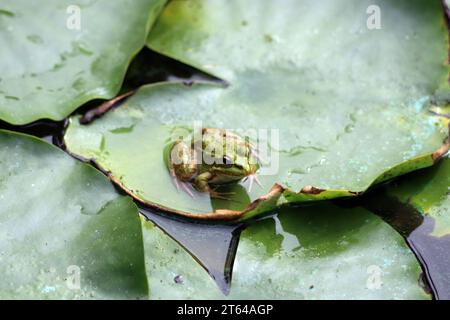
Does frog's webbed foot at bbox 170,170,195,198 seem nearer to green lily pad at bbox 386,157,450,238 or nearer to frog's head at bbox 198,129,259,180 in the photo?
frog's head at bbox 198,129,259,180

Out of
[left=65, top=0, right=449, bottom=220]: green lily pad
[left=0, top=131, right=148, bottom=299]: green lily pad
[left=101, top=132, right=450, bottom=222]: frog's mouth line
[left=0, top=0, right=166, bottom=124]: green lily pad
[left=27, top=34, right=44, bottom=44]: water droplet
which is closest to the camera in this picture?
[left=0, top=131, right=148, bottom=299]: green lily pad

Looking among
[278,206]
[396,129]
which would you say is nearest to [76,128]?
[278,206]

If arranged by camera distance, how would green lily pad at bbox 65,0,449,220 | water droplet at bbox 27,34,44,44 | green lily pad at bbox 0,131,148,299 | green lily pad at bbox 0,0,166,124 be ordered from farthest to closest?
water droplet at bbox 27,34,44,44
green lily pad at bbox 0,0,166,124
green lily pad at bbox 65,0,449,220
green lily pad at bbox 0,131,148,299

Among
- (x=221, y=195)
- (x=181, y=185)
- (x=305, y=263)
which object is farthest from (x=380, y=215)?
(x=181, y=185)

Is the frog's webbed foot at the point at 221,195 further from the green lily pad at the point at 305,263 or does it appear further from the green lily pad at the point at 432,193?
the green lily pad at the point at 432,193

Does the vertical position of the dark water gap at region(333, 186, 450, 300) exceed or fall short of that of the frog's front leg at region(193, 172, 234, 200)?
it exceeds it

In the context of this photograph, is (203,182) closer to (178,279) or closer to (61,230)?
(178,279)

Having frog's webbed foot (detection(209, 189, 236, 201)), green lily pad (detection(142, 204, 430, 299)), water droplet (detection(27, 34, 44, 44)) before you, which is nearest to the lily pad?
green lily pad (detection(142, 204, 430, 299))
